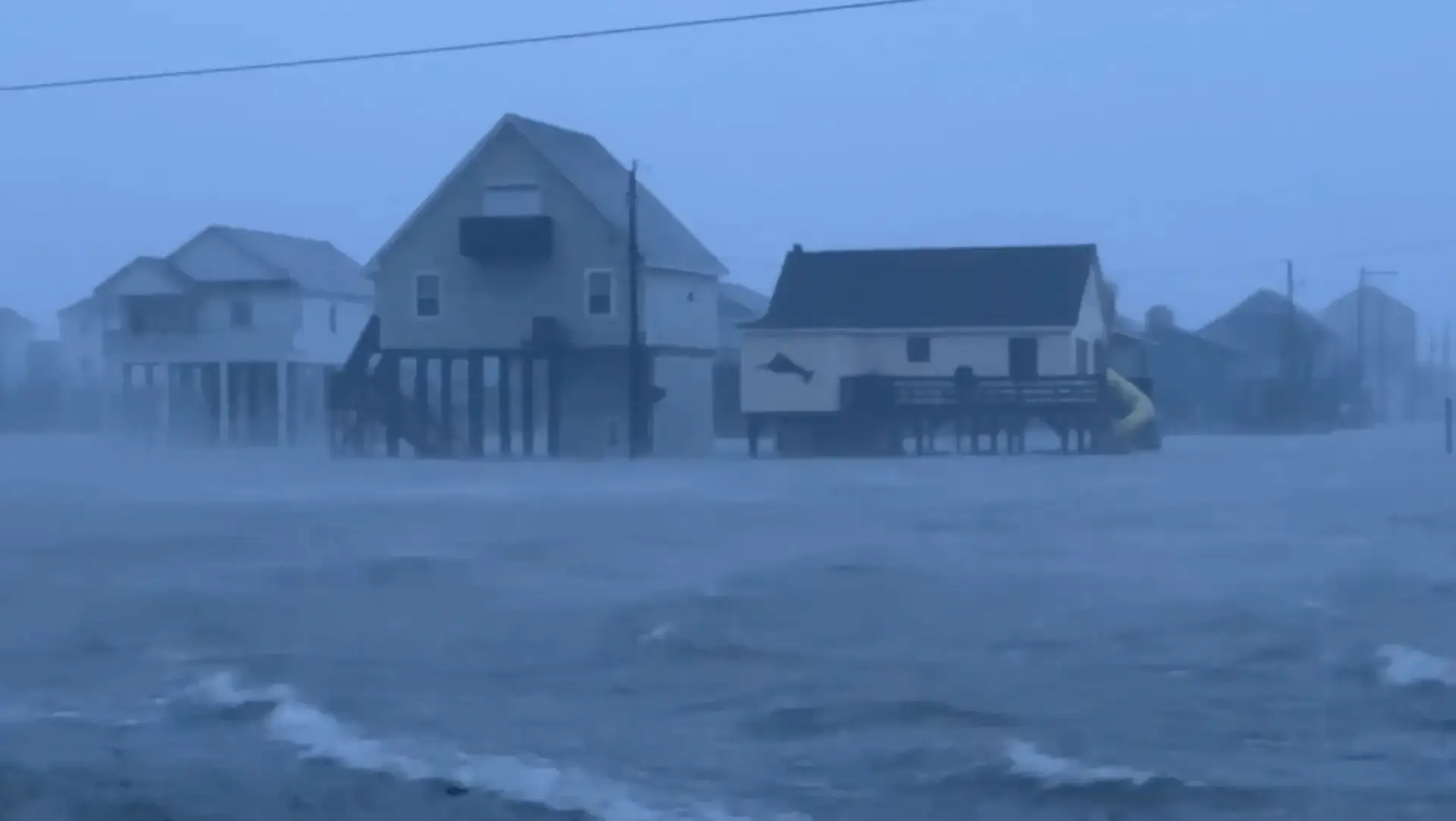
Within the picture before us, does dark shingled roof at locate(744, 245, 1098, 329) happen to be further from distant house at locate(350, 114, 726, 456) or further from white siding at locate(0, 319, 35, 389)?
white siding at locate(0, 319, 35, 389)

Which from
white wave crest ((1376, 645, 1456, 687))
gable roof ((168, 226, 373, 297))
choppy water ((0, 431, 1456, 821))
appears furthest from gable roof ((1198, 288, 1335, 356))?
white wave crest ((1376, 645, 1456, 687))

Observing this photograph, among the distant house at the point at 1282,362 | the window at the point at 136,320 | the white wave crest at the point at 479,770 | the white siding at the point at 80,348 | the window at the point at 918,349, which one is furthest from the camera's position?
the white siding at the point at 80,348

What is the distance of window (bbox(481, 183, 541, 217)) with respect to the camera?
166 feet

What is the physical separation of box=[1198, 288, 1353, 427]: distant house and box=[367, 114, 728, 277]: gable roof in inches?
961

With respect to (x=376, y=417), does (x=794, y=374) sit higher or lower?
higher

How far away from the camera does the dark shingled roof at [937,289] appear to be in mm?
54219

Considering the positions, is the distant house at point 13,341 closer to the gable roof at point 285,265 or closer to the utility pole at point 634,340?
the gable roof at point 285,265

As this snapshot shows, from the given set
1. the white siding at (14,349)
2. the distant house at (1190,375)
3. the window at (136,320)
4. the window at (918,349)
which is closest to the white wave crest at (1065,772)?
the window at (918,349)

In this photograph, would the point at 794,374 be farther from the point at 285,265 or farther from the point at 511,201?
the point at 285,265

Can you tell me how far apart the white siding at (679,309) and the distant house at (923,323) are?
1273 mm

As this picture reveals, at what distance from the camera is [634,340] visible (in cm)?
4788

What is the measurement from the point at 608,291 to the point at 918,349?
9.22 meters

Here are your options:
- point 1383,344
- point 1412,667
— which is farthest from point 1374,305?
point 1412,667

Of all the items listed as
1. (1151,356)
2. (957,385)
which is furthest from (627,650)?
(1151,356)
